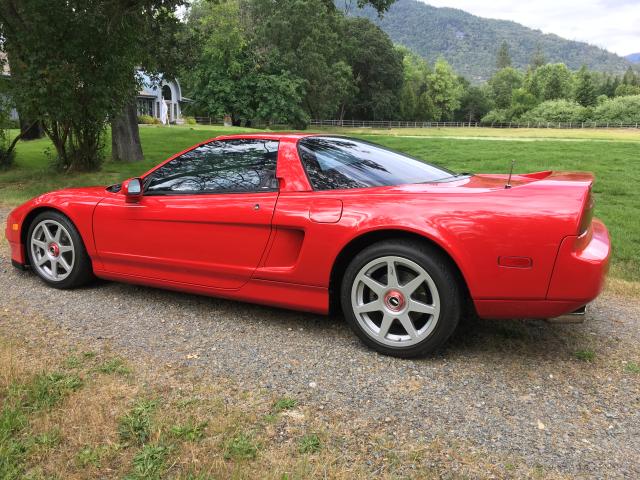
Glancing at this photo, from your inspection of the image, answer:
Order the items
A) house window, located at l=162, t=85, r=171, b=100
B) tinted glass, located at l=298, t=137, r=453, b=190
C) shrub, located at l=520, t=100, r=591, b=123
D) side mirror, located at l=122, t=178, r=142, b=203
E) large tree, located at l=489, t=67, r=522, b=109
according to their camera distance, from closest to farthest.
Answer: tinted glass, located at l=298, t=137, r=453, b=190 < side mirror, located at l=122, t=178, r=142, b=203 < house window, located at l=162, t=85, r=171, b=100 < shrub, located at l=520, t=100, r=591, b=123 < large tree, located at l=489, t=67, r=522, b=109

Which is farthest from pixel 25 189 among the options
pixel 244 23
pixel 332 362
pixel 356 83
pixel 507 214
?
pixel 356 83

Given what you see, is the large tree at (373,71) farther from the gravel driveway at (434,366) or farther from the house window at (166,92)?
the gravel driveway at (434,366)

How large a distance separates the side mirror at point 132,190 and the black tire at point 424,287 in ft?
5.72

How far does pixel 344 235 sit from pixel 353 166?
1.97 ft

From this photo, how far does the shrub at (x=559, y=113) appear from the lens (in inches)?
3226

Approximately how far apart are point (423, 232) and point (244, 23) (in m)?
63.7

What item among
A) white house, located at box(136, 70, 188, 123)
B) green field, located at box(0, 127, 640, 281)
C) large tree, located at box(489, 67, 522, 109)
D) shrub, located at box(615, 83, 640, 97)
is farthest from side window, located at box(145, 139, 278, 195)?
shrub, located at box(615, 83, 640, 97)

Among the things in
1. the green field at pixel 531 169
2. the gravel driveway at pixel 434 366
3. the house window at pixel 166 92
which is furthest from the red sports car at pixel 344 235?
the house window at pixel 166 92

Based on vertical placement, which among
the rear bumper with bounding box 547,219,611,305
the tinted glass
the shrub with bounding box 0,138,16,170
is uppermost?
the tinted glass

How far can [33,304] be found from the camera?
4.05 meters

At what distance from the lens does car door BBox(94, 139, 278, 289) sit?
3.51m

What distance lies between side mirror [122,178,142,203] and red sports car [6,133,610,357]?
11mm

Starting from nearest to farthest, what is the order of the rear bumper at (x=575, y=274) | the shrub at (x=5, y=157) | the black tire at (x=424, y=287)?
the rear bumper at (x=575, y=274), the black tire at (x=424, y=287), the shrub at (x=5, y=157)

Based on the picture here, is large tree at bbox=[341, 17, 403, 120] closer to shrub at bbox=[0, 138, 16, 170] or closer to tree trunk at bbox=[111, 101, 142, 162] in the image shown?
tree trunk at bbox=[111, 101, 142, 162]
